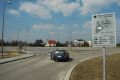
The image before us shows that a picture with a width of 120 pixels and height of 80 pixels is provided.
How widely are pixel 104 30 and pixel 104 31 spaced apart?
35 mm

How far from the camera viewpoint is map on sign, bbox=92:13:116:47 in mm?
8266

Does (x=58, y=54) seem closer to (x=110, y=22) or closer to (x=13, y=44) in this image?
(x=110, y=22)

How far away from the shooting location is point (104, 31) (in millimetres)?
8414

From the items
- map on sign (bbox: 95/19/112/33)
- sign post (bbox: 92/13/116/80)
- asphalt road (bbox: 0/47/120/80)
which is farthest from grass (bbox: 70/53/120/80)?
map on sign (bbox: 95/19/112/33)

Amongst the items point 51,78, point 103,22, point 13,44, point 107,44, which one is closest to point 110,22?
point 103,22

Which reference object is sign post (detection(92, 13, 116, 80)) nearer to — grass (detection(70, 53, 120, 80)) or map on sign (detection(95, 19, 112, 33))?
map on sign (detection(95, 19, 112, 33))

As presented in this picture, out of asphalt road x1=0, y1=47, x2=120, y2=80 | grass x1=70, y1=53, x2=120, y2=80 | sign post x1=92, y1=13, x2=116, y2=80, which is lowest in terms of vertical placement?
asphalt road x1=0, y1=47, x2=120, y2=80

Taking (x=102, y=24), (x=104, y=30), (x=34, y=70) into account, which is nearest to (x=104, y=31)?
(x=104, y=30)

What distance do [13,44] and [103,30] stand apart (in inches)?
5516

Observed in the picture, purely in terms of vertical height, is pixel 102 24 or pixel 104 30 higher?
pixel 102 24

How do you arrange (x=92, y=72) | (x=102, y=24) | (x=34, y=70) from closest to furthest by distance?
(x=102, y=24) < (x=92, y=72) < (x=34, y=70)

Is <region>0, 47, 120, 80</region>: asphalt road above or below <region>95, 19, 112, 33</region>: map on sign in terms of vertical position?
below

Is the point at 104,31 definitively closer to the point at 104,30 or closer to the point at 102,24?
the point at 104,30

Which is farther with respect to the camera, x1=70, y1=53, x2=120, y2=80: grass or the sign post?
x1=70, y1=53, x2=120, y2=80: grass
